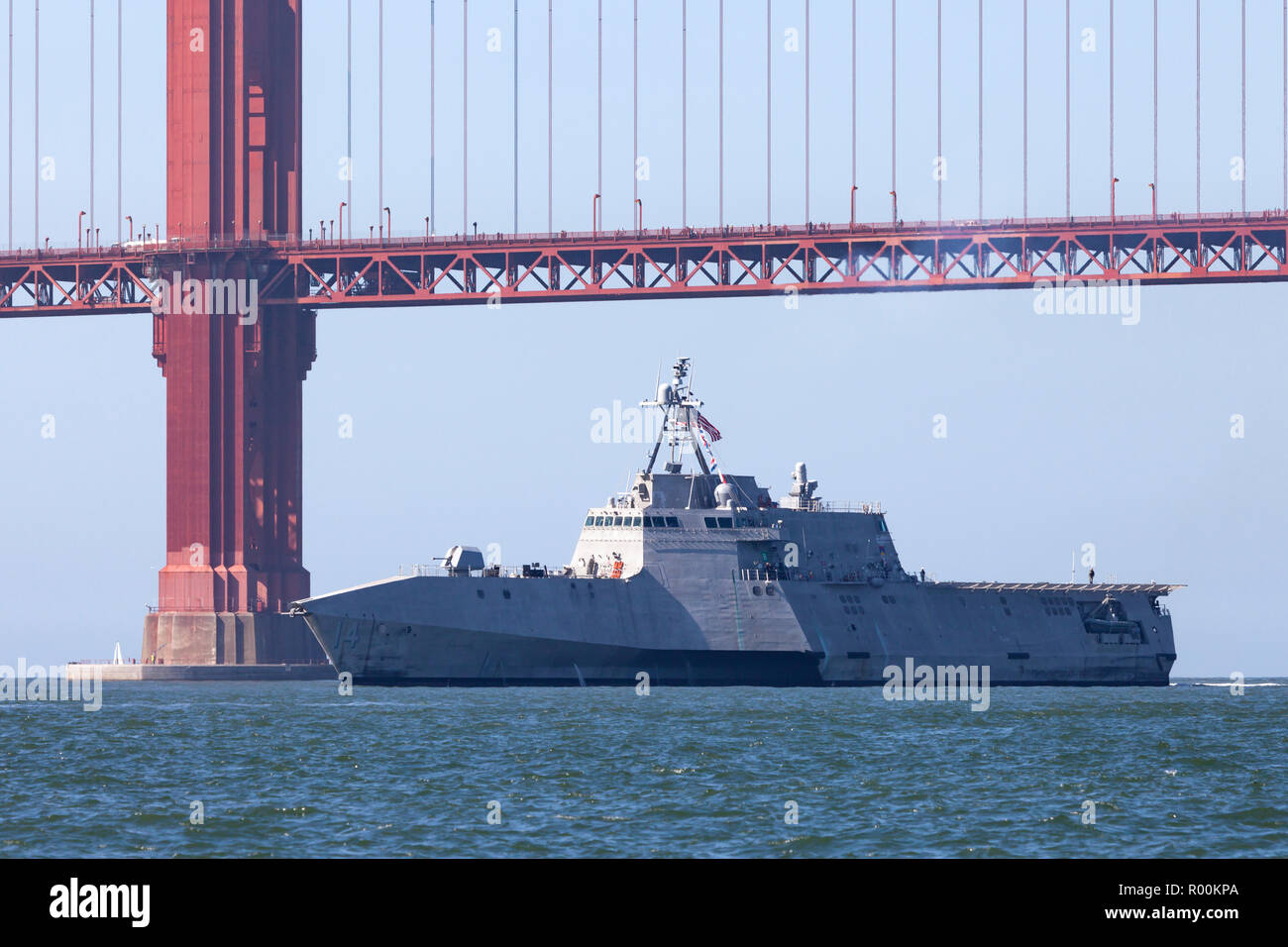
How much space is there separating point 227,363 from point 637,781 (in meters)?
50.5

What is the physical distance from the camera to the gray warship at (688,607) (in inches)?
2302

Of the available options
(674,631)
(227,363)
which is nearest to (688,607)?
(674,631)

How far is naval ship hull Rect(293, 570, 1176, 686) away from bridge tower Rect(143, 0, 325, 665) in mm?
20127

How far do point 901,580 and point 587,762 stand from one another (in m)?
34.2

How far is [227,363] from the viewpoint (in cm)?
7850

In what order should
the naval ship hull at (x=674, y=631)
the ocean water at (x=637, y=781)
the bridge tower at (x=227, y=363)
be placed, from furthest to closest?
the bridge tower at (x=227, y=363) < the naval ship hull at (x=674, y=631) < the ocean water at (x=637, y=781)

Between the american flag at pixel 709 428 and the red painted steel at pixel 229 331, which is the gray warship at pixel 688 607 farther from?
the red painted steel at pixel 229 331

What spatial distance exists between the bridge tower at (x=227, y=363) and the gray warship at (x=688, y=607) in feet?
66.8

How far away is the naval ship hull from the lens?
5834cm

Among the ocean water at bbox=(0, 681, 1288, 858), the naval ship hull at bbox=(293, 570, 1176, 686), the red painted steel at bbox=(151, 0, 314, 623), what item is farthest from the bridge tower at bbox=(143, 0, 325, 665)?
the ocean water at bbox=(0, 681, 1288, 858)

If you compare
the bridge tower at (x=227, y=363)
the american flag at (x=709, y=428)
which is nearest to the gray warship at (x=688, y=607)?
the american flag at (x=709, y=428)

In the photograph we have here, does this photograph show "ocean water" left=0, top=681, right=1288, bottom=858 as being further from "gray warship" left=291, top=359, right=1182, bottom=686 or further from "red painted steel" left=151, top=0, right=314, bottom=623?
"red painted steel" left=151, top=0, right=314, bottom=623

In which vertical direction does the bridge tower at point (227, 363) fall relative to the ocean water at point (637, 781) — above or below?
above
